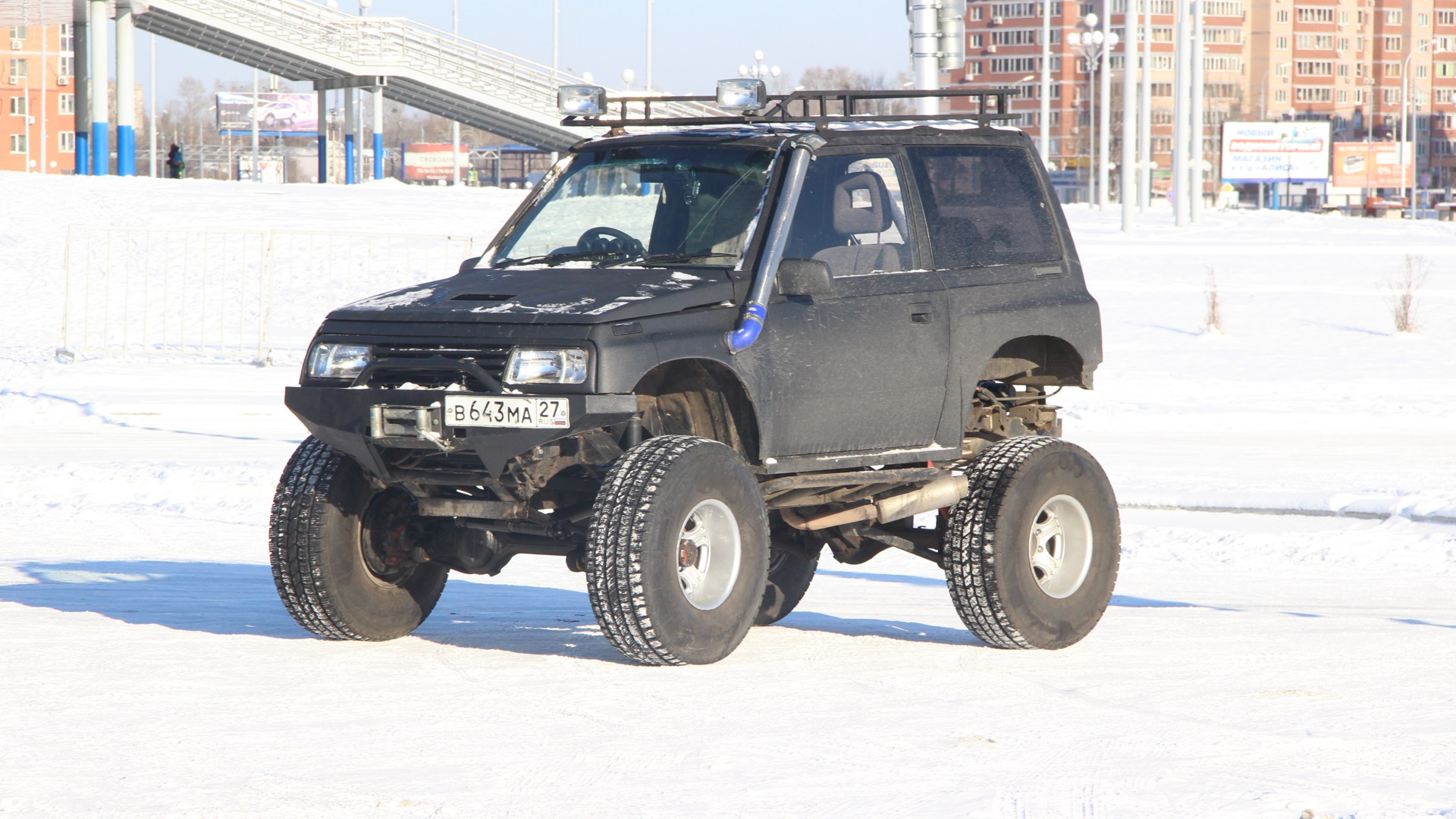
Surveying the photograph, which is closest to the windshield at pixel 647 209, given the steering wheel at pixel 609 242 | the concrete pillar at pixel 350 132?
the steering wheel at pixel 609 242

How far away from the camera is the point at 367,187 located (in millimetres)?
48594

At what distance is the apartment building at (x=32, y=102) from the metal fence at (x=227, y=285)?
106692 millimetres

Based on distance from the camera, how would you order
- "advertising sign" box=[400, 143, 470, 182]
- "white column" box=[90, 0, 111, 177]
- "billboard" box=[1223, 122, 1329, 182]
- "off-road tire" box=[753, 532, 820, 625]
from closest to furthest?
"off-road tire" box=[753, 532, 820, 625] → "white column" box=[90, 0, 111, 177] → "billboard" box=[1223, 122, 1329, 182] → "advertising sign" box=[400, 143, 470, 182]

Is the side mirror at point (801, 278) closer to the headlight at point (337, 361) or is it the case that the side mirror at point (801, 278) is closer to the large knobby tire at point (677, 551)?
the large knobby tire at point (677, 551)

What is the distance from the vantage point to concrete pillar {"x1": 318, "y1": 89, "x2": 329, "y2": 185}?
54906 millimetres

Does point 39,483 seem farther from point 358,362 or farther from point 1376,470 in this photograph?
point 1376,470

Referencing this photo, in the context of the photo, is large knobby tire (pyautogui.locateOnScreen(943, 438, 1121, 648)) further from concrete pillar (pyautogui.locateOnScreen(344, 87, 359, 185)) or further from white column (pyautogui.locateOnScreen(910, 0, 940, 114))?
concrete pillar (pyautogui.locateOnScreen(344, 87, 359, 185))

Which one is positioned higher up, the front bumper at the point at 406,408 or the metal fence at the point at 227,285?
the metal fence at the point at 227,285

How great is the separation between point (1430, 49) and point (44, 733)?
7473 inches

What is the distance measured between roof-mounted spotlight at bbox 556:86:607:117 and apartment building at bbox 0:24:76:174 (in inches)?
5090

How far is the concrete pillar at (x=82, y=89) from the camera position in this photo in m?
46.1

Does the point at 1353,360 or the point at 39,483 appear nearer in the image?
the point at 39,483

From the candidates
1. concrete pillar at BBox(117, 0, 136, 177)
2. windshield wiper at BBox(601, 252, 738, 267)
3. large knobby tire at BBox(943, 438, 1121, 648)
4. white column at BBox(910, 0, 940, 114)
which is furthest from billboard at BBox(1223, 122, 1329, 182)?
windshield wiper at BBox(601, 252, 738, 267)

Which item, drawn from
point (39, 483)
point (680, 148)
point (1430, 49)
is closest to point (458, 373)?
point (680, 148)
